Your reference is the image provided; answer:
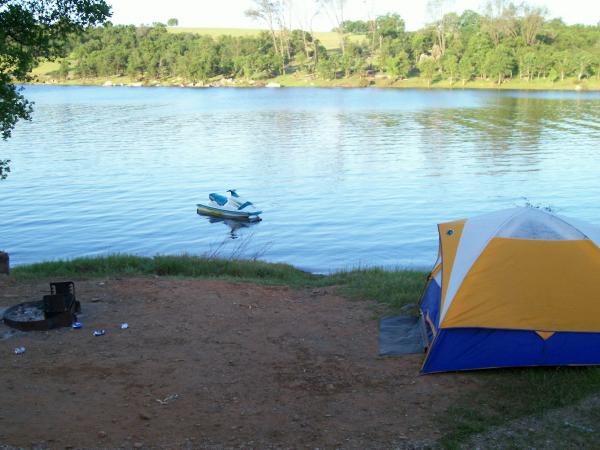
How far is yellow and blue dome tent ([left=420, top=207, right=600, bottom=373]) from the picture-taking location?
716 cm

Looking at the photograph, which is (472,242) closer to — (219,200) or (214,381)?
(214,381)

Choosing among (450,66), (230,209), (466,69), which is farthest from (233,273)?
(450,66)

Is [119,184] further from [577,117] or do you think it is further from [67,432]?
[577,117]

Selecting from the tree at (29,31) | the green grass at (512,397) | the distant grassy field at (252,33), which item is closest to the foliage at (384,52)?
the distant grassy field at (252,33)

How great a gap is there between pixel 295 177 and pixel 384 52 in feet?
257

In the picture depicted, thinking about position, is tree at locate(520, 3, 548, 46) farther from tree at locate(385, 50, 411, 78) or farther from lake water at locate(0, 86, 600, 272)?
lake water at locate(0, 86, 600, 272)

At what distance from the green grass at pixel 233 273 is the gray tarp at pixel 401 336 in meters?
1.12

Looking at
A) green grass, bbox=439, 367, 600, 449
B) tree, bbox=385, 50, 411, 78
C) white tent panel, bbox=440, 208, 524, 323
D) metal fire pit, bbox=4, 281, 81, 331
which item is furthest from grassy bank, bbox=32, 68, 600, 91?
green grass, bbox=439, 367, 600, 449

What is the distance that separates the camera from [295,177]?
31.4 m

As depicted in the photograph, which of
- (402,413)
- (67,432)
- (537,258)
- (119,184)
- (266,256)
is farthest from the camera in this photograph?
(119,184)

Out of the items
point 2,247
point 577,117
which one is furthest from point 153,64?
point 2,247

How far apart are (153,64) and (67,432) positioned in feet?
388

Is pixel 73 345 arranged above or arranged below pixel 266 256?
above

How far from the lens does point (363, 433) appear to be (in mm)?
5965
